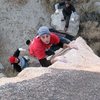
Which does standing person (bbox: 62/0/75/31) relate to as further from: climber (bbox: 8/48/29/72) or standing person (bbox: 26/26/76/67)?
standing person (bbox: 26/26/76/67)

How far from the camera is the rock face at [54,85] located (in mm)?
5762

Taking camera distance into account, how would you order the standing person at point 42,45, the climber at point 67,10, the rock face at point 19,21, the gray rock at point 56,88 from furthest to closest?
the rock face at point 19,21, the climber at point 67,10, the standing person at point 42,45, the gray rock at point 56,88

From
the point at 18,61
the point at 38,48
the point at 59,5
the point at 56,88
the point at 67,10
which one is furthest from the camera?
the point at 59,5

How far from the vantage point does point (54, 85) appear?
6.07 m

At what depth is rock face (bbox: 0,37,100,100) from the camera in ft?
18.9

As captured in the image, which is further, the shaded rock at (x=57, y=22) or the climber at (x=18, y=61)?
the shaded rock at (x=57, y=22)

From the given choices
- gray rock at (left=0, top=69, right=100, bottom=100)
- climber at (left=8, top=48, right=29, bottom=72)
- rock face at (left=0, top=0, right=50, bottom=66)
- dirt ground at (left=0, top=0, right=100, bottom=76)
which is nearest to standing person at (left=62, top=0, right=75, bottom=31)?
dirt ground at (left=0, top=0, right=100, bottom=76)

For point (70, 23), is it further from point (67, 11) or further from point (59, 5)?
point (59, 5)

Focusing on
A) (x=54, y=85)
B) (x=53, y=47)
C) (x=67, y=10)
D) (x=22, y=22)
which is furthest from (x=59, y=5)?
(x=54, y=85)

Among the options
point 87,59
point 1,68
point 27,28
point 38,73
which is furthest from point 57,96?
point 27,28

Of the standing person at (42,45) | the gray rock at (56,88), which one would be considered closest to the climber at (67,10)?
the standing person at (42,45)

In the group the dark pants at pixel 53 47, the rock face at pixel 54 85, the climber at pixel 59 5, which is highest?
the rock face at pixel 54 85

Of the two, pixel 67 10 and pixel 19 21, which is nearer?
pixel 67 10

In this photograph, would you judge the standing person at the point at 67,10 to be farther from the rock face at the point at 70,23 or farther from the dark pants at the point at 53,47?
the dark pants at the point at 53,47
